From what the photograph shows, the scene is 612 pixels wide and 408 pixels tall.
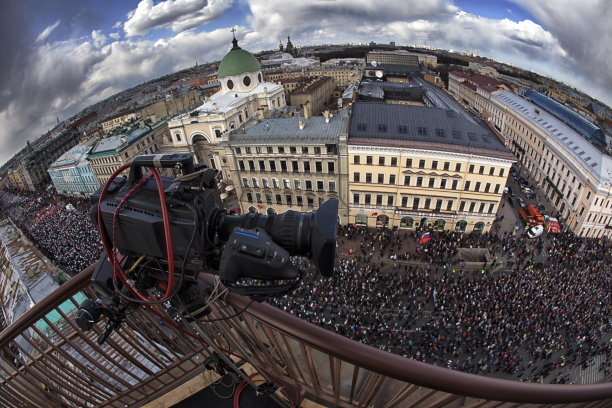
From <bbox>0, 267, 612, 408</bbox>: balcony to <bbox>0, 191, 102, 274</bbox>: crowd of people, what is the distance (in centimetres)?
2356

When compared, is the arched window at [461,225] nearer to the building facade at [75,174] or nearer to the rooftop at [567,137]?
the rooftop at [567,137]

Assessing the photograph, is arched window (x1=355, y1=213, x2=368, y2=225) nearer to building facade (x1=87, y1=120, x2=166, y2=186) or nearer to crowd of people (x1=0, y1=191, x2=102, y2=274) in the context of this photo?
crowd of people (x1=0, y1=191, x2=102, y2=274)

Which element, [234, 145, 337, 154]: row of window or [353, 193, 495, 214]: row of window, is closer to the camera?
[353, 193, 495, 214]: row of window

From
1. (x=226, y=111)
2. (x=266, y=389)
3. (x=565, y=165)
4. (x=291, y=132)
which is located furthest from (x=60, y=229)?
(x=565, y=165)

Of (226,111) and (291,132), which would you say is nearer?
(291,132)

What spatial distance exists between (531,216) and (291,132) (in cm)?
2151

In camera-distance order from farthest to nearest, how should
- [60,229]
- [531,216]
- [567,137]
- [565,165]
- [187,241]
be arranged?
[567,137], [60,229], [565,165], [531,216], [187,241]

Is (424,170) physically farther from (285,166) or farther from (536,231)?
(285,166)

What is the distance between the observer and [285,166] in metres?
26.0

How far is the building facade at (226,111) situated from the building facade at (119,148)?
7568mm

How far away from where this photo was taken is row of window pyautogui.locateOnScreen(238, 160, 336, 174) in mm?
25219

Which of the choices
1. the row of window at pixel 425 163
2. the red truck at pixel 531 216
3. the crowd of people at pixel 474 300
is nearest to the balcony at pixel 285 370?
the crowd of people at pixel 474 300

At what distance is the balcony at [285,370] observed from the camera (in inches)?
82.8

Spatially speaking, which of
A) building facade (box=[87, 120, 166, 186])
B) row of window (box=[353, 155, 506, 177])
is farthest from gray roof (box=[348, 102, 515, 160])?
building facade (box=[87, 120, 166, 186])
